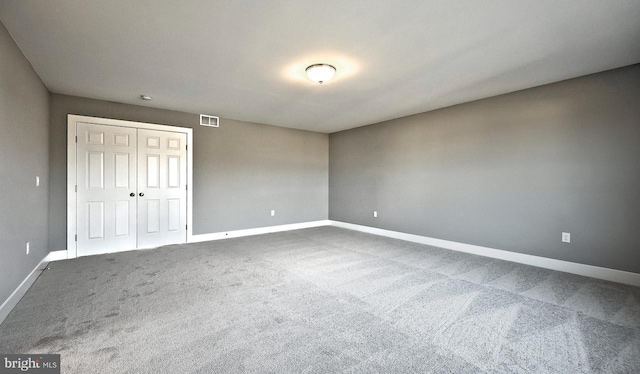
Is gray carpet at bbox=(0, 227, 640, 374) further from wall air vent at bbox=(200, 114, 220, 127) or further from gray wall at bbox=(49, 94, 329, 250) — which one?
wall air vent at bbox=(200, 114, 220, 127)

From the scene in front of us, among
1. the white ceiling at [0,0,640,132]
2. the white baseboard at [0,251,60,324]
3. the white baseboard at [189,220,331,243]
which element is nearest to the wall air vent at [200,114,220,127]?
the white ceiling at [0,0,640,132]

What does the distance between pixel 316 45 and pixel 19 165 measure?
3.25m

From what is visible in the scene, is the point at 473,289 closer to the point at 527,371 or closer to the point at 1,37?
the point at 527,371

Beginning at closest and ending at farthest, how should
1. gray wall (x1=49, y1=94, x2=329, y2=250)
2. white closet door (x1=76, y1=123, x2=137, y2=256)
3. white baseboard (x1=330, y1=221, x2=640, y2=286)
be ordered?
white baseboard (x1=330, y1=221, x2=640, y2=286) < gray wall (x1=49, y1=94, x2=329, y2=250) < white closet door (x1=76, y1=123, x2=137, y2=256)

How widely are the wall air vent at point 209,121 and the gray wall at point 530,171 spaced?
11.6 feet

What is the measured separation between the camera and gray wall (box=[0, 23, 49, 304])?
96.3 inches

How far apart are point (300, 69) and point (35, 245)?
3891mm

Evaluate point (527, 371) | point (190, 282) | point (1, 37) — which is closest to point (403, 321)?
point (527, 371)

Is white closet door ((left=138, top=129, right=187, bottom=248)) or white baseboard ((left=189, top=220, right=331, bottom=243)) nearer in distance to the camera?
white closet door ((left=138, top=129, right=187, bottom=248))

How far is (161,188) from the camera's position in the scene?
5012 millimetres

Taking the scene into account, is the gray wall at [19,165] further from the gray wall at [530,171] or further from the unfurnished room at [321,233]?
the gray wall at [530,171]

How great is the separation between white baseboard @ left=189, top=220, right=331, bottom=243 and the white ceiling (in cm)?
265

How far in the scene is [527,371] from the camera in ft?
5.66

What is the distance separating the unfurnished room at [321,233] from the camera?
207cm
